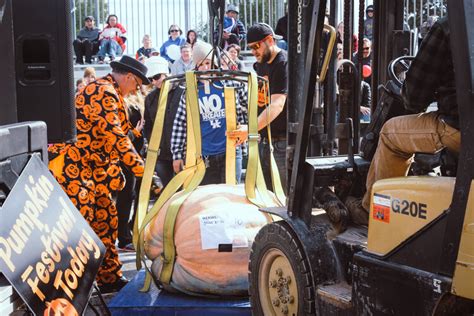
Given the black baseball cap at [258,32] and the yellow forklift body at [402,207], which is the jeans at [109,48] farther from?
the yellow forklift body at [402,207]

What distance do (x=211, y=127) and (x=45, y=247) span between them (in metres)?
3.41

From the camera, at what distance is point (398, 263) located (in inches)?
154

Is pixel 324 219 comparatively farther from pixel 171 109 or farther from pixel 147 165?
pixel 171 109

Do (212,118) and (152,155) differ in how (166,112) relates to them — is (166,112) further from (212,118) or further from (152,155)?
(152,155)

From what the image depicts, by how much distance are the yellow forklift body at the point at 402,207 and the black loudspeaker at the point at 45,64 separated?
67.5 inches

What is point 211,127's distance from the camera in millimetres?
7086

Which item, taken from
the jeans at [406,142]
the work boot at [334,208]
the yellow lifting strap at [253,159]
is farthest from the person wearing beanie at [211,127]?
the jeans at [406,142]

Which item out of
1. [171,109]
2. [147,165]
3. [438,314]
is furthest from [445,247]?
[171,109]

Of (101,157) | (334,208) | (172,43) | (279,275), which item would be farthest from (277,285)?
(172,43)

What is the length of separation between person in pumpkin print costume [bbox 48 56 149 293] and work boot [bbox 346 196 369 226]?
7.20ft

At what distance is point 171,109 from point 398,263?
13.8 feet

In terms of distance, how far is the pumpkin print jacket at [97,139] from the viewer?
6.39m

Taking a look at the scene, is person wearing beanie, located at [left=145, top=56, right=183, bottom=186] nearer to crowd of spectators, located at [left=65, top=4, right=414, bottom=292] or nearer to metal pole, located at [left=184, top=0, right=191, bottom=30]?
crowd of spectators, located at [left=65, top=4, right=414, bottom=292]

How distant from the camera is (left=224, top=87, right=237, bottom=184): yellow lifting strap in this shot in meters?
6.01
